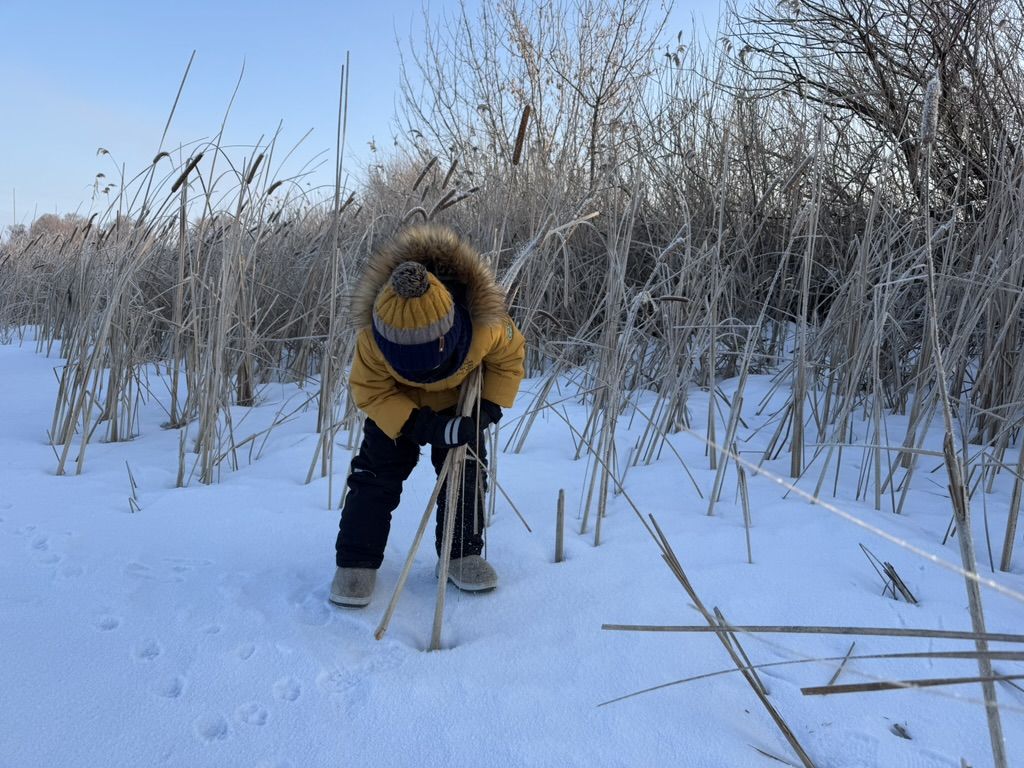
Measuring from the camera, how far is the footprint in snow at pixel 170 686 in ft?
3.86

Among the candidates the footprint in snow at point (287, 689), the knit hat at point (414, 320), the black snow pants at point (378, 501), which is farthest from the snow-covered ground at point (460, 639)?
the knit hat at point (414, 320)

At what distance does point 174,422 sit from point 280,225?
4.61 feet

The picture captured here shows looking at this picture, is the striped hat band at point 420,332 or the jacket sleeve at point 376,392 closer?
the striped hat band at point 420,332

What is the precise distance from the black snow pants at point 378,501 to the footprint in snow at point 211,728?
0.47 meters

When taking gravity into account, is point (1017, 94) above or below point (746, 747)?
above

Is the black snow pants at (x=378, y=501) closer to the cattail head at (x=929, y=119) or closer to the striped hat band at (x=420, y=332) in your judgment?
the striped hat band at (x=420, y=332)

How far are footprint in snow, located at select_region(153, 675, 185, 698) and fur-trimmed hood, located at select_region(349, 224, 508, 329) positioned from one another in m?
0.76

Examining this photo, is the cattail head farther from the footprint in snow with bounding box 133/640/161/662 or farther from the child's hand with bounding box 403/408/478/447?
the footprint in snow with bounding box 133/640/161/662

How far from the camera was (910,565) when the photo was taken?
1.65 metres

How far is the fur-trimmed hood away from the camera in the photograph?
1.50 m

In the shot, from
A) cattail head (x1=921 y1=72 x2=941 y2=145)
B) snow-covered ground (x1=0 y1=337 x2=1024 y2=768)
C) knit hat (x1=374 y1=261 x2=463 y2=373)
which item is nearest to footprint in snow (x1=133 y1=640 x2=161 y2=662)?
snow-covered ground (x1=0 y1=337 x2=1024 y2=768)

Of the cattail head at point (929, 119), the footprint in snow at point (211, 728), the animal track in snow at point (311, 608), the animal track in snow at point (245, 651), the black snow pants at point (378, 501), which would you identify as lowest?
the footprint in snow at point (211, 728)

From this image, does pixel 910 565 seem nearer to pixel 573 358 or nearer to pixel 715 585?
pixel 715 585

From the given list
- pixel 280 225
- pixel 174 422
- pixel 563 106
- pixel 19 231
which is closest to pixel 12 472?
pixel 174 422
